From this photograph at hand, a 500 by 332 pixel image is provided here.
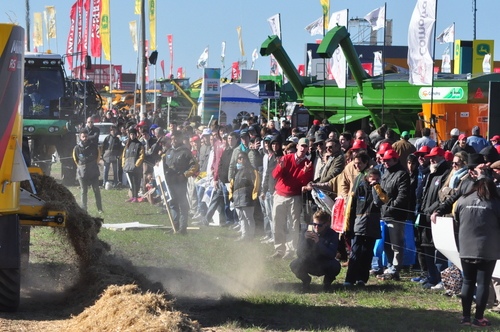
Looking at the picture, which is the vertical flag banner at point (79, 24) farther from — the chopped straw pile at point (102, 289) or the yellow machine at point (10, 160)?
the yellow machine at point (10, 160)

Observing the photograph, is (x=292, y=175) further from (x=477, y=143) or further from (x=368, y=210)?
(x=477, y=143)

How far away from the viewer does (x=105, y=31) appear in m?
39.2

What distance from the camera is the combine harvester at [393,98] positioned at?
1688 centimetres

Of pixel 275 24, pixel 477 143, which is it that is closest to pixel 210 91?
pixel 275 24

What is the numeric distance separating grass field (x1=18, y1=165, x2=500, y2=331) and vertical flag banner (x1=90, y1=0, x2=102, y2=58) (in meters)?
27.7

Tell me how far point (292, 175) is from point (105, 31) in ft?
99.7

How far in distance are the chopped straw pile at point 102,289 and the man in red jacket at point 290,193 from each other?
2.90 m

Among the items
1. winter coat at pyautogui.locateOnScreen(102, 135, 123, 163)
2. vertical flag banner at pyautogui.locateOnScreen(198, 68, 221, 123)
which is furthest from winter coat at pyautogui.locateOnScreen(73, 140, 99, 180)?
vertical flag banner at pyautogui.locateOnScreen(198, 68, 221, 123)

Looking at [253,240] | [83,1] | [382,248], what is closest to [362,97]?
[253,240]

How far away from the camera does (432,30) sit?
1379 centimetres

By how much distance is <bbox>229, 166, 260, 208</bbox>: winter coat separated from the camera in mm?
12609

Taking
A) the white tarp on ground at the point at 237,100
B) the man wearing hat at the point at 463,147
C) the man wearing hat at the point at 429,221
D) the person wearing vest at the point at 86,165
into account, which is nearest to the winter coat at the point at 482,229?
the man wearing hat at the point at 429,221

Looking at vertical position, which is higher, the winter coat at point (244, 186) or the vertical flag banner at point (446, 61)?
the vertical flag banner at point (446, 61)

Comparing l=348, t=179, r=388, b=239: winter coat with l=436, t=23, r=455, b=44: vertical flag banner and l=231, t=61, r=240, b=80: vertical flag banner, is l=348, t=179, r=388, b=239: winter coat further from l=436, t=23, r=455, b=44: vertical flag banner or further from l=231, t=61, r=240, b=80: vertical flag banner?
l=231, t=61, r=240, b=80: vertical flag banner
